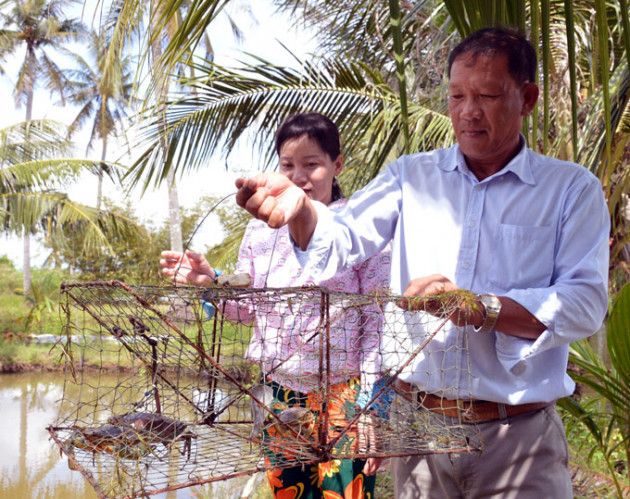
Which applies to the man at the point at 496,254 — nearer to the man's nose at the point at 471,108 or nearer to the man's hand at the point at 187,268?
the man's nose at the point at 471,108

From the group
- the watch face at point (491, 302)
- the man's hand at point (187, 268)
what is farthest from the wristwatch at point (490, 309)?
the man's hand at point (187, 268)

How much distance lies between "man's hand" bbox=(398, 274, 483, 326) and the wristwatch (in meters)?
0.01

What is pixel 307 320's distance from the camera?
5.77 ft

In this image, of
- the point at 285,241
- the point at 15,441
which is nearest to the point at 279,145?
the point at 285,241

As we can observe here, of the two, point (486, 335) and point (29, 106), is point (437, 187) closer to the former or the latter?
point (486, 335)

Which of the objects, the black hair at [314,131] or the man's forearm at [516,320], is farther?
the black hair at [314,131]

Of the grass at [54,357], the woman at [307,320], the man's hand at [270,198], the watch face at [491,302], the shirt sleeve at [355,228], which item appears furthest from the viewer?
the grass at [54,357]

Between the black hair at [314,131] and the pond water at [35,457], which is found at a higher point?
the black hair at [314,131]

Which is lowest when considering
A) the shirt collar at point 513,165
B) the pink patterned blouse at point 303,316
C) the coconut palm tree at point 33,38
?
the pink patterned blouse at point 303,316

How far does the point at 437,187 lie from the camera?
5.15ft

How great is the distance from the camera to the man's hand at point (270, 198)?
45.9 inches

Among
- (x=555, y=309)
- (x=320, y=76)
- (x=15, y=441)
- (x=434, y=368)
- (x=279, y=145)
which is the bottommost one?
(x=15, y=441)

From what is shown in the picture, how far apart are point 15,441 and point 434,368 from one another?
10.4 m

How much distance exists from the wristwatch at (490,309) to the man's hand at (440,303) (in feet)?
0.04
